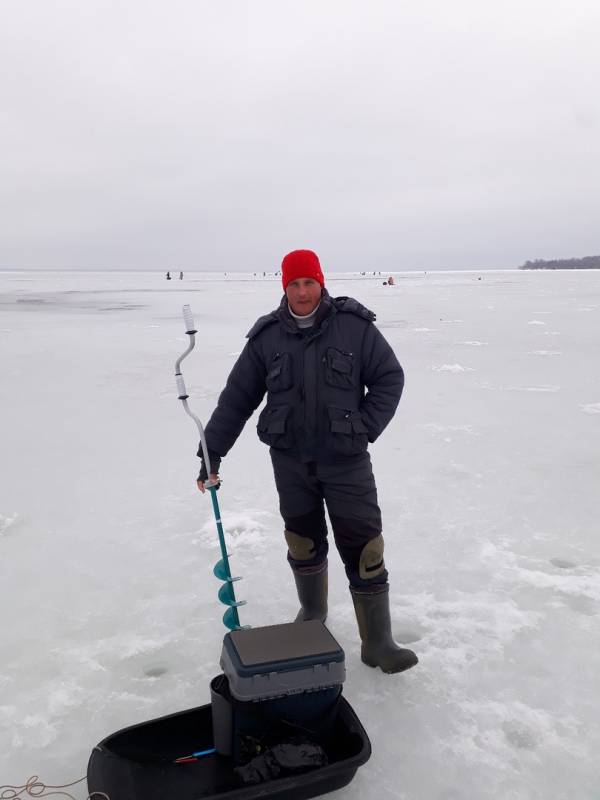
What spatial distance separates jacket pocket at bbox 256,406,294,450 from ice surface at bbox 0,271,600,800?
1.07 meters

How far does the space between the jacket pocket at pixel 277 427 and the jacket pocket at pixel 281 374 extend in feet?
0.31

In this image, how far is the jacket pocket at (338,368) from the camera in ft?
8.33

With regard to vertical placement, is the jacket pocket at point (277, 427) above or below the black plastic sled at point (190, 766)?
above

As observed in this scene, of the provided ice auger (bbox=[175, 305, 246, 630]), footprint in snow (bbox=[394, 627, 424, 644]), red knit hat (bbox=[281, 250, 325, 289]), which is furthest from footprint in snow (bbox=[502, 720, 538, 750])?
red knit hat (bbox=[281, 250, 325, 289])

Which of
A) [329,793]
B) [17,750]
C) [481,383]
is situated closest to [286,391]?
[329,793]

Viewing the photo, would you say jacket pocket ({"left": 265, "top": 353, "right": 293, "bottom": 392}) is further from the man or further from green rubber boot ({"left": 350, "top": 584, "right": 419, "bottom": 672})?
green rubber boot ({"left": 350, "top": 584, "right": 419, "bottom": 672})

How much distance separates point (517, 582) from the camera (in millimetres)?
3387

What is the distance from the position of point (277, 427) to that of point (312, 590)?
919mm

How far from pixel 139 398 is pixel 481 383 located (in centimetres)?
484

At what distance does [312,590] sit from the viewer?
2.99 metres

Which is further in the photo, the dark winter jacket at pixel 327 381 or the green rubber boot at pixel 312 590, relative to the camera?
the green rubber boot at pixel 312 590

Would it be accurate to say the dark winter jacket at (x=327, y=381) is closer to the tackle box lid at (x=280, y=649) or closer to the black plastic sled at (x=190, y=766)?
the tackle box lid at (x=280, y=649)

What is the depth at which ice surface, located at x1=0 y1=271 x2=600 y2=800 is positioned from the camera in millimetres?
2314

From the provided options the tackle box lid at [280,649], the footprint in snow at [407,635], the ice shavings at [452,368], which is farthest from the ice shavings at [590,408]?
the tackle box lid at [280,649]
